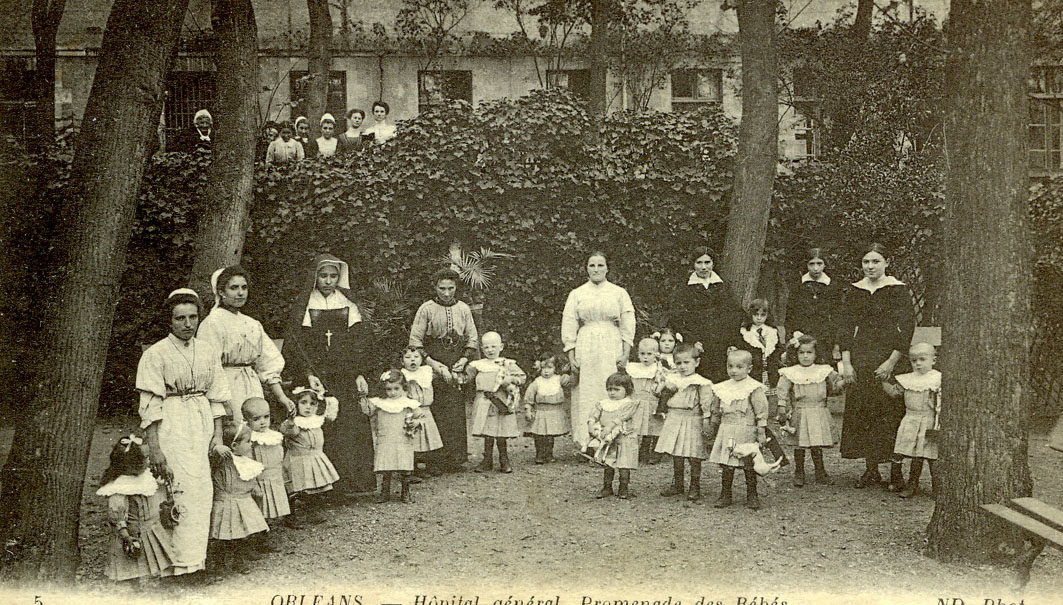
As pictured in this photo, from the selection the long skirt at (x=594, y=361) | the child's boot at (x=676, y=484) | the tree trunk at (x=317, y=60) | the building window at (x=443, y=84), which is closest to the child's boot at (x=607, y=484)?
the child's boot at (x=676, y=484)

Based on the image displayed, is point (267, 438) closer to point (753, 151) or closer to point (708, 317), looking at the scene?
point (708, 317)

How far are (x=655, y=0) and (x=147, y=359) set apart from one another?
1437 cm

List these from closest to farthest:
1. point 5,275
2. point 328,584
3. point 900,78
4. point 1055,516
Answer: point 1055,516
point 328,584
point 5,275
point 900,78

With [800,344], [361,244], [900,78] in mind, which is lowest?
[800,344]

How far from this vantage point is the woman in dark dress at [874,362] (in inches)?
279

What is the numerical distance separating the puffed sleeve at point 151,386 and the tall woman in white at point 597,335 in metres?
4.06

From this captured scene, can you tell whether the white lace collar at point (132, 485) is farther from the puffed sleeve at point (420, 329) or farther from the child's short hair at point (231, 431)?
the puffed sleeve at point (420, 329)

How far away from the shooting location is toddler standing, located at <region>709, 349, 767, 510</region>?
6.44 meters

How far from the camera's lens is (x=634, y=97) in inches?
692

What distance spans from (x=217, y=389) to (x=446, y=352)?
2.94 metres

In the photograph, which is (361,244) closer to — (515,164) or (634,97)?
(515,164)

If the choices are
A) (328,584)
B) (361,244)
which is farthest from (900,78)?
(328,584)

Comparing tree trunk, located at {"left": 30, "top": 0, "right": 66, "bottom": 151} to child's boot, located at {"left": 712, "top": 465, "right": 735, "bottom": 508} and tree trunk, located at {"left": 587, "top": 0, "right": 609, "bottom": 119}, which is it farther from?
child's boot, located at {"left": 712, "top": 465, "right": 735, "bottom": 508}

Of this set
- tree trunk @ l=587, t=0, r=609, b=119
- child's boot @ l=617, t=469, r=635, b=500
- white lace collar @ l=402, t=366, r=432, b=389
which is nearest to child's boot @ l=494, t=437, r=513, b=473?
white lace collar @ l=402, t=366, r=432, b=389
